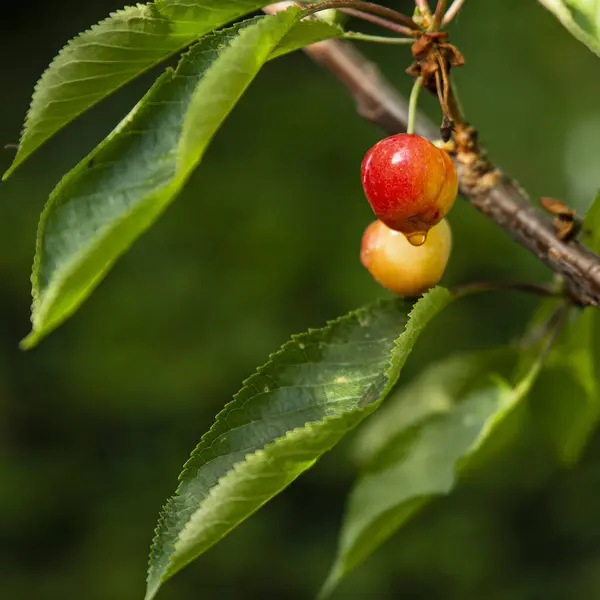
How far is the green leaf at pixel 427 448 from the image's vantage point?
73cm

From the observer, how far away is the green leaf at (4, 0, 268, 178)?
471 mm

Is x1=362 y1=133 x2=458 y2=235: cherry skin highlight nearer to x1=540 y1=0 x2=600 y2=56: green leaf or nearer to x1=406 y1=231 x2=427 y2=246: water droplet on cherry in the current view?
x1=406 y1=231 x2=427 y2=246: water droplet on cherry

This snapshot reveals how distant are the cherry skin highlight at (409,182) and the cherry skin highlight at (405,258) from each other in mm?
69

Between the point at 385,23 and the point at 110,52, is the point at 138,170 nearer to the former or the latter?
the point at 110,52

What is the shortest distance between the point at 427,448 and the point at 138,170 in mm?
453

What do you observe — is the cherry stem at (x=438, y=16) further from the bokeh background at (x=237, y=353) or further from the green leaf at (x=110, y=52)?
the bokeh background at (x=237, y=353)

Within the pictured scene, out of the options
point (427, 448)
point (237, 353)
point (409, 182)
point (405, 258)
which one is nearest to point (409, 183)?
point (409, 182)

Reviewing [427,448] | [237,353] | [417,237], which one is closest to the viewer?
[417,237]

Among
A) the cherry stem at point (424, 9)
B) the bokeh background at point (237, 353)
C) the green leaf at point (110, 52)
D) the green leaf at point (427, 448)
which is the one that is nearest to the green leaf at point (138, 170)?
the green leaf at point (110, 52)

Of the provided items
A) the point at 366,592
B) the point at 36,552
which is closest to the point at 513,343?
the point at 366,592

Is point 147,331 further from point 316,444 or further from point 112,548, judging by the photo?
point 316,444

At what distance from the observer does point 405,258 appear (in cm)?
Answer: 60

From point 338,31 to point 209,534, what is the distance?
32 cm

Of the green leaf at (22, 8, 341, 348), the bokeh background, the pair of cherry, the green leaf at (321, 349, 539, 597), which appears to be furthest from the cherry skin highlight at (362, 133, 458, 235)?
the bokeh background
